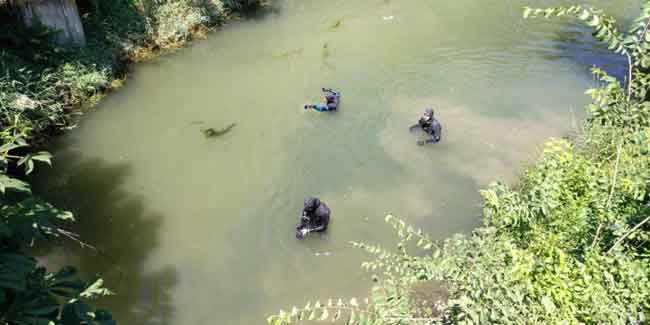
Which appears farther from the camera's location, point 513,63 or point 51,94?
point 513,63

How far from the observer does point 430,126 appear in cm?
715

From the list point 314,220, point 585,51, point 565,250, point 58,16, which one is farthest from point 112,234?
point 585,51

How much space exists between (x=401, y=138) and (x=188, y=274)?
13.2 feet

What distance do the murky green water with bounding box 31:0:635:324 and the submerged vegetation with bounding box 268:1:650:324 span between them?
234 centimetres

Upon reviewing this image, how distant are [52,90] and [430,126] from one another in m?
6.55

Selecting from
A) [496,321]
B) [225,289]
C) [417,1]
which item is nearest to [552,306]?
[496,321]

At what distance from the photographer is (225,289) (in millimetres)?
5359

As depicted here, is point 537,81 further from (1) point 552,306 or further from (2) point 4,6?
(2) point 4,6

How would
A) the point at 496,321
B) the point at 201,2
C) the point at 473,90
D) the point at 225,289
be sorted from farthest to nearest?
the point at 201,2 < the point at 473,90 < the point at 225,289 < the point at 496,321

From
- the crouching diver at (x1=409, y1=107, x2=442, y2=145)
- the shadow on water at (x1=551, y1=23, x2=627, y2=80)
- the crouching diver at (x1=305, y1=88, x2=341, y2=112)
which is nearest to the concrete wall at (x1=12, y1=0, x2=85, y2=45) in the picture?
the crouching diver at (x1=305, y1=88, x2=341, y2=112)

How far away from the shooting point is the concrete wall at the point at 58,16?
26.5 feet

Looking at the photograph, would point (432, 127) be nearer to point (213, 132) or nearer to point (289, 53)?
point (213, 132)

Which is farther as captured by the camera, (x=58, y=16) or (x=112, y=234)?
(x=58, y=16)

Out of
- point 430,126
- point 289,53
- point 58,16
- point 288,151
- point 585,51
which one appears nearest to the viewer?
point 430,126
